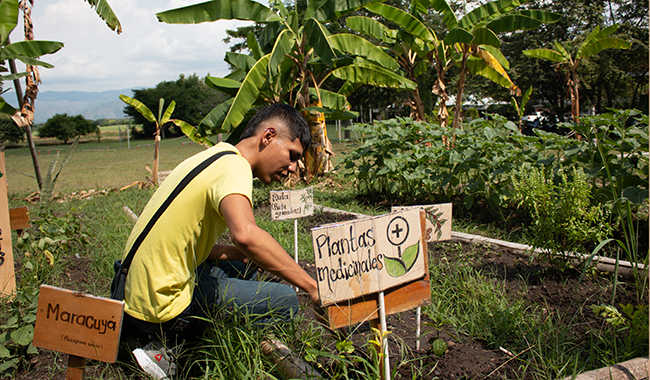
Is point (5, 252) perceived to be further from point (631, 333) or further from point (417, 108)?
point (417, 108)

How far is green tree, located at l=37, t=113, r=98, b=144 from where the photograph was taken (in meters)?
43.7

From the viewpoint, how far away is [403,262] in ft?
5.78

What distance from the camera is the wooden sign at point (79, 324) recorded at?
60.7 inches

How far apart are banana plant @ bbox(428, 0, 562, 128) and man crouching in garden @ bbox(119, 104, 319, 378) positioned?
619 cm

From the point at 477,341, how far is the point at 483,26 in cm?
698

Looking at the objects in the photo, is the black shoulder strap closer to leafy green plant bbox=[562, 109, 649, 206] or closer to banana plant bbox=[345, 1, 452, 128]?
leafy green plant bbox=[562, 109, 649, 206]

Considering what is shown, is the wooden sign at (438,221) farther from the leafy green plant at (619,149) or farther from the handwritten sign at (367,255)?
the leafy green plant at (619,149)

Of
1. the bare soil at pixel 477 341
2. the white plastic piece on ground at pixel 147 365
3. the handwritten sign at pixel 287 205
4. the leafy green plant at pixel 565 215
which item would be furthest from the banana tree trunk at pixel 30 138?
the leafy green plant at pixel 565 215

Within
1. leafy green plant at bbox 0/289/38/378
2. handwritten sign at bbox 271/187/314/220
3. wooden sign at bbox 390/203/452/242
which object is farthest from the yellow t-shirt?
handwritten sign at bbox 271/187/314/220

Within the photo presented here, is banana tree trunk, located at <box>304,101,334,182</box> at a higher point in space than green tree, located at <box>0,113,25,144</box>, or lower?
lower

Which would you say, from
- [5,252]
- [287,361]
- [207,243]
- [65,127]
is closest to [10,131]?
[65,127]

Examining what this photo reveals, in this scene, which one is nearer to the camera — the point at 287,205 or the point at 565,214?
the point at 565,214

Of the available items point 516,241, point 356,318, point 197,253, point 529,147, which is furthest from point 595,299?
point 197,253

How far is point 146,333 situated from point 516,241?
3182 millimetres
